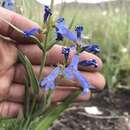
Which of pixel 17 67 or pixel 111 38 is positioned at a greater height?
pixel 111 38

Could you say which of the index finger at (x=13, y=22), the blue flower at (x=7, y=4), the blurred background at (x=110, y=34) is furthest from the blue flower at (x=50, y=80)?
the blurred background at (x=110, y=34)

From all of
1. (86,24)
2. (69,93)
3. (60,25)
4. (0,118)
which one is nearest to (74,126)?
(69,93)

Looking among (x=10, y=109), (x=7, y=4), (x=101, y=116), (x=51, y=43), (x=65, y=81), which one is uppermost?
(x=7, y=4)

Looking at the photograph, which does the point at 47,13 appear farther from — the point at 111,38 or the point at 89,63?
the point at 111,38

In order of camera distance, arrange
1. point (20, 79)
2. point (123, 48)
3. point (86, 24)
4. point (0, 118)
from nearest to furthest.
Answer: point (0, 118) → point (20, 79) → point (123, 48) → point (86, 24)

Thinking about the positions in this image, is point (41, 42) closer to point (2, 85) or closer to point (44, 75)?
point (44, 75)

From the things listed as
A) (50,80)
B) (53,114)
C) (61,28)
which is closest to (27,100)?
(53,114)

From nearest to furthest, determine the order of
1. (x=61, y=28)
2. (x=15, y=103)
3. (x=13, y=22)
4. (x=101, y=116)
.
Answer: (x=61, y=28), (x=13, y=22), (x=15, y=103), (x=101, y=116)
